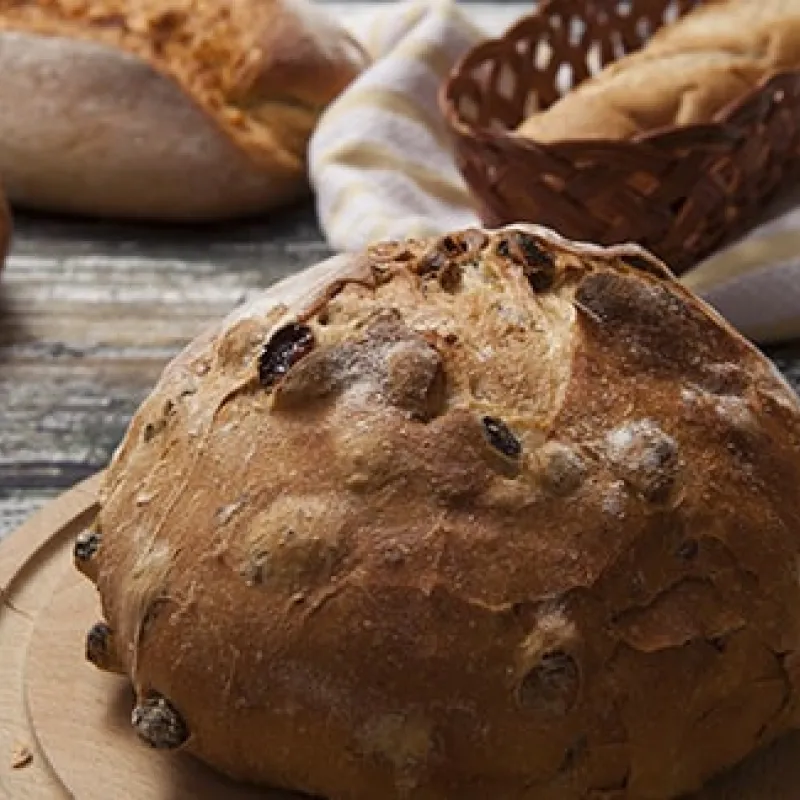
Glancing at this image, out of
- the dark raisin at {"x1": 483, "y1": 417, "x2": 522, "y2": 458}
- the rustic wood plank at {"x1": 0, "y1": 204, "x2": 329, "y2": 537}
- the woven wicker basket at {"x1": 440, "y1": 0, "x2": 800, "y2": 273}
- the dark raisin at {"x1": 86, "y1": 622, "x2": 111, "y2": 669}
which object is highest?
the dark raisin at {"x1": 483, "y1": 417, "x2": 522, "y2": 458}

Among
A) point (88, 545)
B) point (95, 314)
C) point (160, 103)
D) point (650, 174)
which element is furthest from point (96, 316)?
point (88, 545)

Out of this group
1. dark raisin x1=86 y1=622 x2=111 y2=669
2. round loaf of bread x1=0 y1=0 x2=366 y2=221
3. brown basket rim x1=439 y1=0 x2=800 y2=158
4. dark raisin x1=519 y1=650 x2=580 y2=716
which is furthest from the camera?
round loaf of bread x1=0 y1=0 x2=366 y2=221

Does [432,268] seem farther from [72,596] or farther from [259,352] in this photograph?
[72,596]

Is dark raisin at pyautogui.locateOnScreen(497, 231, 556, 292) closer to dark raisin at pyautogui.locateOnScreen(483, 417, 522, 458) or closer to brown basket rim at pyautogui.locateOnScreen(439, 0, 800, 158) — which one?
dark raisin at pyautogui.locateOnScreen(483, 417, 522, 458)

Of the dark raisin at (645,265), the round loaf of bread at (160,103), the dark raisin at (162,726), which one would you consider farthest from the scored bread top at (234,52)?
the dark raisin at (162,726)

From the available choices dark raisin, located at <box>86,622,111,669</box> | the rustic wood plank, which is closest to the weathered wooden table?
the rustic wood plank

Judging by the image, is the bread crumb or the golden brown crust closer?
the bread crumb
